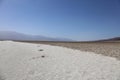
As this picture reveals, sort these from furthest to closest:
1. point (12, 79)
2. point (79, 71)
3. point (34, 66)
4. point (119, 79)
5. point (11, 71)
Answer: point (34, 66)
point (11, 71)
point (79, 71)
point (12, 79)
point (119, 79)

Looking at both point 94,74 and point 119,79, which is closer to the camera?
point 119,79

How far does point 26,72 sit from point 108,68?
18.4ft

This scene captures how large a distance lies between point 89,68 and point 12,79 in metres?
5.15

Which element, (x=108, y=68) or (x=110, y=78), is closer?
(x=110, y=78)

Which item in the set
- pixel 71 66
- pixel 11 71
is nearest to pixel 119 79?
pixel 71 66

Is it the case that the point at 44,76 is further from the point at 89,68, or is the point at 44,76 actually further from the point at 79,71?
the point at 89,68

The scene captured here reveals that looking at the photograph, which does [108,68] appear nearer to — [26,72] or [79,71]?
[79,71]

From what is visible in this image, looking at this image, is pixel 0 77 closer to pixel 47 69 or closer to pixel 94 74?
pixel 47 69

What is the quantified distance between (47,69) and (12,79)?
2.59 m

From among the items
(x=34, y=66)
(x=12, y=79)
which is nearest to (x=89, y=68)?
(x=34, y=66)

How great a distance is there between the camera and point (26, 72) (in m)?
10.5

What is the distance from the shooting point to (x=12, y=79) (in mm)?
9352

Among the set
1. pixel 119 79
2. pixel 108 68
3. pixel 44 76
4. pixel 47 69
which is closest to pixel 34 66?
pixel 47 69

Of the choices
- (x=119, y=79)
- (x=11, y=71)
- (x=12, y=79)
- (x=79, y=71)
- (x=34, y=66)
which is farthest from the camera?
(x=34, y=66)
